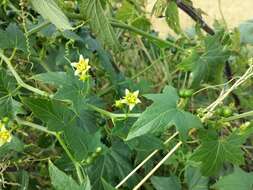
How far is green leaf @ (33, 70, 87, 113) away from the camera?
87cm

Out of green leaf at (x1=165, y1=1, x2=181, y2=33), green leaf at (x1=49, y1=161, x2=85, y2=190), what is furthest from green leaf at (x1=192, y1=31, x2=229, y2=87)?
green leaf at (x1=49, y1=161, x2=85, y2=190)

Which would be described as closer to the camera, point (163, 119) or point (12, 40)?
point (163, 119)

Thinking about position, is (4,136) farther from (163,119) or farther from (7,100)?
(163,119)

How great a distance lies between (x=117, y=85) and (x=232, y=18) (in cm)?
183

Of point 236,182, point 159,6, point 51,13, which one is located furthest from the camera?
point 159,6

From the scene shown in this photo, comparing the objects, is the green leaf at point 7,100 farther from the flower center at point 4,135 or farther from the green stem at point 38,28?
the green stem at point 38,28

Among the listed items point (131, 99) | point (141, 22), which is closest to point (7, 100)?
point (131, 99)

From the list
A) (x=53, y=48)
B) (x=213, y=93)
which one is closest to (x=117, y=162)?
(x=53, y=48)

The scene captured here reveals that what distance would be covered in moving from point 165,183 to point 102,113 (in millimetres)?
197

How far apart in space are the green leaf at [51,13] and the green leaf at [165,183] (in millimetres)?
325

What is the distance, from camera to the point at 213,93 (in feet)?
4.75

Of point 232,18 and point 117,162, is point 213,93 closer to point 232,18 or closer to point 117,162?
point 117,162

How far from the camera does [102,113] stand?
3.04 ft

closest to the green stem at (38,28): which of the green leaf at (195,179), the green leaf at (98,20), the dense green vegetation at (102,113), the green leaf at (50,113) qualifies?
the dense green vegetation at (102,113)
